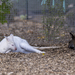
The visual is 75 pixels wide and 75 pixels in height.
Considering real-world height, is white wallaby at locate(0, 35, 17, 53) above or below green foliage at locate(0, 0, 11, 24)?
below

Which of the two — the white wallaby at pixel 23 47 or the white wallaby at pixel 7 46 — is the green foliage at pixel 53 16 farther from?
the white wallaby at pixel 7 46

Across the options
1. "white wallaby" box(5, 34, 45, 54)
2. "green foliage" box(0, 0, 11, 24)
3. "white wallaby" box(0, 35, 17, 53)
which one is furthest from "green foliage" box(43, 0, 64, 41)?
"white wallaby" box(0, 35, 17, 53)

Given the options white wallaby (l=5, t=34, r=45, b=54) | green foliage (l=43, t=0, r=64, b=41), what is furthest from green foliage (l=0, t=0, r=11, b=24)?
green foliage (l=43, t=0, r=64, b=41)

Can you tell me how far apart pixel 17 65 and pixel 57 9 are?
3.01 m

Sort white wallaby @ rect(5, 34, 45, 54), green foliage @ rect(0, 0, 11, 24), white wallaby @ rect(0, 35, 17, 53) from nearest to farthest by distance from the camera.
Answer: white wallaby @ rect(0, 35, 17, 53)
white wallaby @ rect(5, 34, 45, 54)
green foliage @ rect(0, 0, 11, 24)

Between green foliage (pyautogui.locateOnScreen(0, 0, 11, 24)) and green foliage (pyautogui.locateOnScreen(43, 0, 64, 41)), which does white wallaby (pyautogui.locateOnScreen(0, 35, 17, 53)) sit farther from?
green foliage (pyautogui.locateOnScreen(43, 0, 64, 41))

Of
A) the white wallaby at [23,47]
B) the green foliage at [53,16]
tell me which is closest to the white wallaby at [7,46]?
the white wallaby at [23,47]

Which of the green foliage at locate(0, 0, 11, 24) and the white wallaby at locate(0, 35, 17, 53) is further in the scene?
the green foliage at locate(0, 0, 11, 24)

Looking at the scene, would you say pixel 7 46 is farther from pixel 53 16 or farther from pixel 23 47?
pixel 53 16

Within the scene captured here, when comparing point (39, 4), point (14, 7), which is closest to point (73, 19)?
point (39, 4)

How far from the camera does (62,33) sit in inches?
252

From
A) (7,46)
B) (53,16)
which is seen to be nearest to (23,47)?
(7,46)

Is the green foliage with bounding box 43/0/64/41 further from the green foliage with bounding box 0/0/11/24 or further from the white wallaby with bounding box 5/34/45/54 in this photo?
the green foliage with bounding box 0/0/11/24

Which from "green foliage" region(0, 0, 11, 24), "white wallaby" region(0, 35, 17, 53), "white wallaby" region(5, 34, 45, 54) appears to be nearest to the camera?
"white wallaby" region(0, 35, 17, 53)
